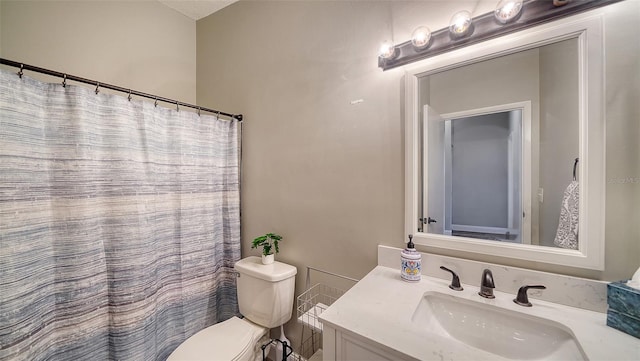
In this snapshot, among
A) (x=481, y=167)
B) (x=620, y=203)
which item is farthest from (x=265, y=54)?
(x=620, y=203)

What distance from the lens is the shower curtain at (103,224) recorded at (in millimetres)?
946

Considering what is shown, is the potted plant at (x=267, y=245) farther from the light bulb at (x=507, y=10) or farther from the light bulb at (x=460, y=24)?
the light bulb at (x=507, y=10)

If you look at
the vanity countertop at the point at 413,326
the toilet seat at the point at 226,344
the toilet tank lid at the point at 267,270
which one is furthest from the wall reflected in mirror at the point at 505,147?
the toilet seat at the point at 226,344

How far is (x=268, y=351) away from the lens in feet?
4.95

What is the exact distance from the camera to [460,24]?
3.15ft

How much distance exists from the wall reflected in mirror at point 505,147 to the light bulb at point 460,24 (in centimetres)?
15

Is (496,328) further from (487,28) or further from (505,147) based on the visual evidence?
(487,28)

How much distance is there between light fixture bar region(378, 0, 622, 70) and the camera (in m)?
0.81

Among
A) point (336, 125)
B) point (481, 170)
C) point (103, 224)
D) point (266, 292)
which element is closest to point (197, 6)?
point (336, 125)

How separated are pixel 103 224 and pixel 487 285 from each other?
1795 millimetres

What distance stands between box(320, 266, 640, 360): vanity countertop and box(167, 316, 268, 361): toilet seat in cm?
77

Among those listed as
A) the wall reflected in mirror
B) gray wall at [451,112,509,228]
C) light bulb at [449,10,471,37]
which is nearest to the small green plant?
the wall reflected in mirror

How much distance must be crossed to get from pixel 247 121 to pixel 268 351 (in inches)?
63.4

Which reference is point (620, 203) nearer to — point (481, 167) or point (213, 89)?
point (481, 167)
